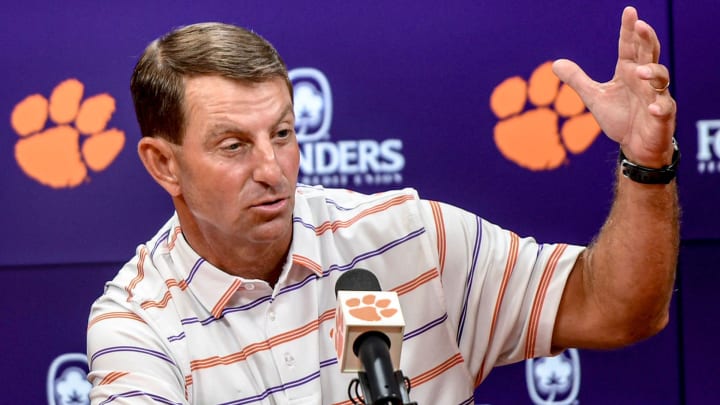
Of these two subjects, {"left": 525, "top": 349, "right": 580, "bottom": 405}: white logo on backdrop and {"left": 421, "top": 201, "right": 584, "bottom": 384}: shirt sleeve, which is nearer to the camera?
{"left": 421, "top": 201, "right": 584, "bottom": 384}: shirt sleeve

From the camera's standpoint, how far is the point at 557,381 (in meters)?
2.92

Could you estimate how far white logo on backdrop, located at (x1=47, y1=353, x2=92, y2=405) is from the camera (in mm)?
2918

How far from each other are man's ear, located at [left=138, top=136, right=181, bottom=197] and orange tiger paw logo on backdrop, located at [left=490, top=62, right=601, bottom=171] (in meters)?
0.93

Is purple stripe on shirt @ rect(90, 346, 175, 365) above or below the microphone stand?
below

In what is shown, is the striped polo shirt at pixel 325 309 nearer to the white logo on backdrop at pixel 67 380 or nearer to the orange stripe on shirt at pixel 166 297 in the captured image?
the orange stripe on shirt at pixel 166 297

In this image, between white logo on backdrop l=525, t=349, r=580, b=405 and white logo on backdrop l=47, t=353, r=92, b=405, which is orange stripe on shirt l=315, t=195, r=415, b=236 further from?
white logo on backdrop l=47, t=353, r=92, b=405

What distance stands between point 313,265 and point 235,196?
18 cm

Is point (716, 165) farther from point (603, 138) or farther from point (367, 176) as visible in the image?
point (367, 176)

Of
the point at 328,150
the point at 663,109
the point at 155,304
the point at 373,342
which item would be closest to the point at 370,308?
the point at 373,342

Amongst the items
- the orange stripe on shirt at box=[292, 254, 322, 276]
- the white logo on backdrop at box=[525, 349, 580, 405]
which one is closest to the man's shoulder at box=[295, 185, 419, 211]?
the orange stripe on shirt at box=[292, 254, 322, 276]

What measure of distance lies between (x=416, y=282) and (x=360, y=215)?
0.53 feet

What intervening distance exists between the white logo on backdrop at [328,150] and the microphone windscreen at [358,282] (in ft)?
4.17

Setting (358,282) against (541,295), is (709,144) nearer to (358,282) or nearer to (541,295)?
(541,295)

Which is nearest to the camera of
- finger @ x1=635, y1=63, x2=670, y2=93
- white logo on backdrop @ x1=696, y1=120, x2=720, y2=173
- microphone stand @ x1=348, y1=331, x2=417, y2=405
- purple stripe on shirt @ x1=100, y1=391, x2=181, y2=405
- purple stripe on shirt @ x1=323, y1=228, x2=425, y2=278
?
microphone stand @ x1=348, y1=331, x2=417, y2=405
